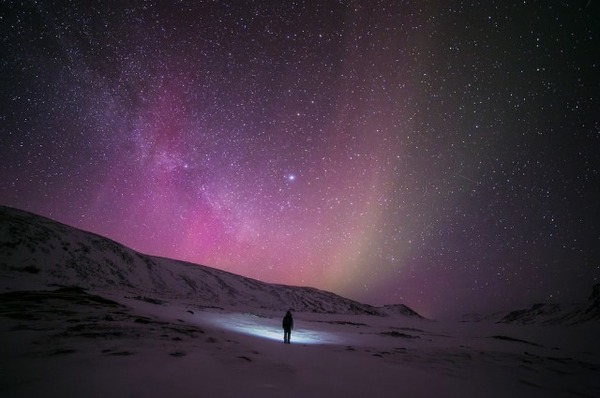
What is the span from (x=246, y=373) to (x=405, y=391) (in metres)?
4.35

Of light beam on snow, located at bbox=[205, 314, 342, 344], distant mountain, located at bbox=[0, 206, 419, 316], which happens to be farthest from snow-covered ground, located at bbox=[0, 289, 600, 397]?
distant mountain, located at bbox=[0, 206, 419, 316]

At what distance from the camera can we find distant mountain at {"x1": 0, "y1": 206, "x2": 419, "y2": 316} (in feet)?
133

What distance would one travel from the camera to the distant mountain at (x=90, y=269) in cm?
4062

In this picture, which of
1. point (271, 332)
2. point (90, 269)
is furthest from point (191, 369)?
point (90, 269)

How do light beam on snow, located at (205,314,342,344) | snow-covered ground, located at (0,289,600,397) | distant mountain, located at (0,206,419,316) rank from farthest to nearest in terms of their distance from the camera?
distant mountain, located at (0,206,419,316)
light beam on snow, located at (205,314,342,344)
snow-covered ground, located at (0,289,600,397)

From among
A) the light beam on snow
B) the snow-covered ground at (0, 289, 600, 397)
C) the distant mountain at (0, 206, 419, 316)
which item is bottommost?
the light beam on snow

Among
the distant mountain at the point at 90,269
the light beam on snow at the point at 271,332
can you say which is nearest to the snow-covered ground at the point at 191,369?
the light beam on snow at the point at 271,332

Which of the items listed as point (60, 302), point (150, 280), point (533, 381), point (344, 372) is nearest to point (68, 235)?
point (150, 280)

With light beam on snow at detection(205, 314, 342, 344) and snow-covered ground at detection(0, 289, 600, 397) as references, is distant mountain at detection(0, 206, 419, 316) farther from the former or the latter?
snow-covered ground at detection(0, 289, 600, 397)

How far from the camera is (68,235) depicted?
59656mm

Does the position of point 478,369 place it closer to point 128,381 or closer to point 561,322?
point 128,381

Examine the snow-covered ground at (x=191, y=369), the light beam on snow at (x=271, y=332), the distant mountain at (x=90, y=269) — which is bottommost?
the light beam on snow at (x=271, y=332)

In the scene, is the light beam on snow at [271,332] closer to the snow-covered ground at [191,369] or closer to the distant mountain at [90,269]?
the snow-covered ground at [191,369]

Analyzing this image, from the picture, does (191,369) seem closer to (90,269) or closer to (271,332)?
(271,332)
